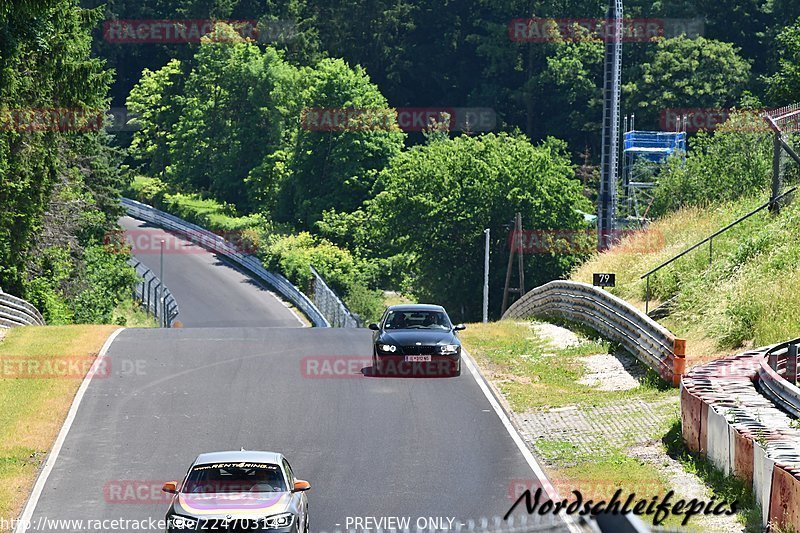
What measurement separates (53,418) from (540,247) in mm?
50244

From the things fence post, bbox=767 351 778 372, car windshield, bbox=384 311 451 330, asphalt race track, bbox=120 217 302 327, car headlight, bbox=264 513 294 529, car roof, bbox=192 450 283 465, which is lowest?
asphalt race track, bbox=120 217 302 327

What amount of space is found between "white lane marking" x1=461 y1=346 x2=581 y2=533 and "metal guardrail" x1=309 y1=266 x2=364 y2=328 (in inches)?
1442

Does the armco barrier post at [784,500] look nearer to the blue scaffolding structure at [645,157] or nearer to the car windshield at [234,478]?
the car windshield at [234,478]

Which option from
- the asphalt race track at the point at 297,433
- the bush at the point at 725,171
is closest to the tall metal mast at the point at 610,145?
the bush at the point at 725,171

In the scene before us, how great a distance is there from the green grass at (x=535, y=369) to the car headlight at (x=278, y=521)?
33.9 feet

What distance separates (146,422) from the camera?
76.1ft

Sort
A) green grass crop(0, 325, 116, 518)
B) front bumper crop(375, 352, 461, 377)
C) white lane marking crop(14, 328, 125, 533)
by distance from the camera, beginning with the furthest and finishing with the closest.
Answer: front bumper crop(375, 352, 461, 377) < green grass crop(0, 325, 116, 518) < white lane marking crop(14, 328, 125, 533)

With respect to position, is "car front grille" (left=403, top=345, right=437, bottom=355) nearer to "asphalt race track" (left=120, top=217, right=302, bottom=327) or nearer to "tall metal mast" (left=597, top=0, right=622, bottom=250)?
"tall metal mast" (left=597, top=0, right=622, bottom=250)

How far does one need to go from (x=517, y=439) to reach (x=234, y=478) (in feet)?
24.1

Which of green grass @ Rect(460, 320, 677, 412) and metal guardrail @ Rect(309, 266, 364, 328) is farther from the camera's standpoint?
metal guardrail @ Rect(309, 266, 364, 328)

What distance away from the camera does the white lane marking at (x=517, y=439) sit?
16911 mm

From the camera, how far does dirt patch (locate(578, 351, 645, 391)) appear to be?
27.1 metres

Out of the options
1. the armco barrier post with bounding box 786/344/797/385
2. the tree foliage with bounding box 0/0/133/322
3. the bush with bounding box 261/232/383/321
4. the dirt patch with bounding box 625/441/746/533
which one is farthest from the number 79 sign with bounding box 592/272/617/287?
the bush with bounding box 261/232/383/321

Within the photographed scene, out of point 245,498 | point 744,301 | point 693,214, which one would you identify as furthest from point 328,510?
point 693,214
